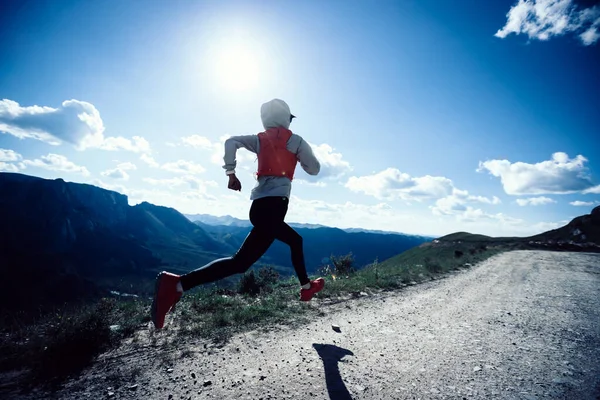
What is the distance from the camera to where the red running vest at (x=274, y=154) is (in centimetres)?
336

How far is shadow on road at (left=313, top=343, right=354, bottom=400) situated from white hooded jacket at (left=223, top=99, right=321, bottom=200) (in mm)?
1833

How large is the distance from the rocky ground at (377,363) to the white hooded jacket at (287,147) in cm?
183

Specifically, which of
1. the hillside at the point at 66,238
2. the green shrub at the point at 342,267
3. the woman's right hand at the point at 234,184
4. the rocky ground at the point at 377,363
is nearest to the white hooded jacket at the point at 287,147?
the woman's right hand at the point at 234,184

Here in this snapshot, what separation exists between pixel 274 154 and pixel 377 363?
2574 mm

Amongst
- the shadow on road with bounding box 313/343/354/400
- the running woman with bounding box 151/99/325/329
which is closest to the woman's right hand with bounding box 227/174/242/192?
the running woman with bounding box 151/99/325/329

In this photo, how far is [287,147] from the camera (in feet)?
11.3

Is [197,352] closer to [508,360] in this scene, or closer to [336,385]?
[336,385]

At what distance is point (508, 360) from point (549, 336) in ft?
4.49

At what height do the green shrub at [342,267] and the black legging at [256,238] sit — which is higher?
the black legging at [256,238]

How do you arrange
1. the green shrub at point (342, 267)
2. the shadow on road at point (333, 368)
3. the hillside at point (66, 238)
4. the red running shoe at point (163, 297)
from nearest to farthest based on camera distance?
the shadow on road at point (333, 368) → the red running shoe at point (163, 297) → the green shrub at point (342, 267) → the hillside at point (66, 238)

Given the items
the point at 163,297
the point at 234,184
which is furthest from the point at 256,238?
the point at 163,297

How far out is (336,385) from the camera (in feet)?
7.36

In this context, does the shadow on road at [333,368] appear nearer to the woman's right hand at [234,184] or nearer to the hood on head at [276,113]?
the woman's right hand at [234,184]

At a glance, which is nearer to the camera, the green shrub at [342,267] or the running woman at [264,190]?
the running woman at [264,190]
